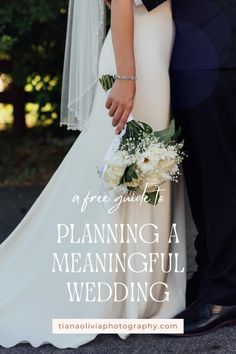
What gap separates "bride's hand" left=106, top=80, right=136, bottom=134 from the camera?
2510mm

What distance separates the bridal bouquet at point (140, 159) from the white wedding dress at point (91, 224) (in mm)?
180

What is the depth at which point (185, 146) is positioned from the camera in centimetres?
274

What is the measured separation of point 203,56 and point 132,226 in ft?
2.44

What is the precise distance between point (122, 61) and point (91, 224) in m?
0.71

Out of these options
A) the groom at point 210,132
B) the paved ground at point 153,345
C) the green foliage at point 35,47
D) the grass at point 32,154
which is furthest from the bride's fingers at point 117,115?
the grass at point 32,154

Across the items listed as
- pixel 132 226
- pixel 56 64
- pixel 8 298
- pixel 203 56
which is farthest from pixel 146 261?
pixel 56 64

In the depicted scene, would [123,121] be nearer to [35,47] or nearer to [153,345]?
[153,345]

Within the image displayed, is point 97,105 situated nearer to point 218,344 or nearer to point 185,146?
point 185,146

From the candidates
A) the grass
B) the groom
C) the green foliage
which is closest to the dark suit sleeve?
the groom

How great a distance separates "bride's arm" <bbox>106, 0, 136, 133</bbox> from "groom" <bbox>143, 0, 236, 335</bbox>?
123 millimetres

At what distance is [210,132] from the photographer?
8.57 ft

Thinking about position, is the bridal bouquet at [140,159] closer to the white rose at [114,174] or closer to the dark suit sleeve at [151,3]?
the white rose at [114,174]

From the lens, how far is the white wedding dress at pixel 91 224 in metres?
2.63

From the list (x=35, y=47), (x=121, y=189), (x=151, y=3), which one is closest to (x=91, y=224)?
(x=121, y=189)
